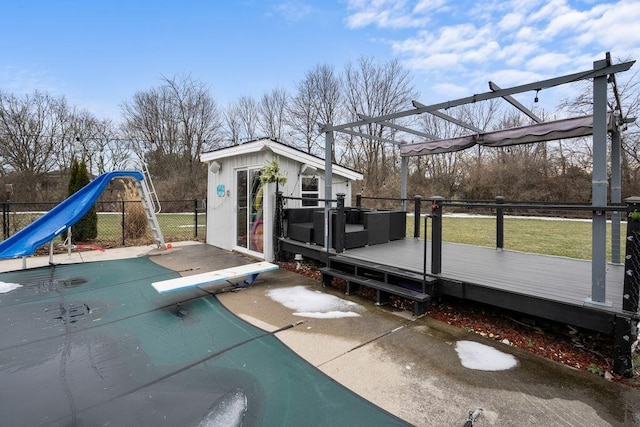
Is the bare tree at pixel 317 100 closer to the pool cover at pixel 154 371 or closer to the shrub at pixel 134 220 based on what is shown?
the shrub at pixel 134 220

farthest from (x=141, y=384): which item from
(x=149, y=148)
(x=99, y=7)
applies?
(x=149, y=148)

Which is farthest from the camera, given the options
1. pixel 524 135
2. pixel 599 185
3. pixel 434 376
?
pixel 524 135

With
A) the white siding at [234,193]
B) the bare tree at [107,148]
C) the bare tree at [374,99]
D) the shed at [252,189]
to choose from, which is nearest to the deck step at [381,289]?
the shed at [252,189]

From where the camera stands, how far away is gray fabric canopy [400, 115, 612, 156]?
432 cm

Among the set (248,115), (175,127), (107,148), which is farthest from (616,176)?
(107,148)

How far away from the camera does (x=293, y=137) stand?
2550 cm

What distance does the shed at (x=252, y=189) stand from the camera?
7.11 m

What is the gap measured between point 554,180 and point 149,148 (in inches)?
1151

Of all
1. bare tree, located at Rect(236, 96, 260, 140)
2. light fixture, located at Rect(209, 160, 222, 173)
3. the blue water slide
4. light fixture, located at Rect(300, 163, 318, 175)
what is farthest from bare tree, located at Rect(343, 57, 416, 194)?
the blue water slide

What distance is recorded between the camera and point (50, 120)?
74.8ft

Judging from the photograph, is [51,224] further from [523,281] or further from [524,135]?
[524,135]

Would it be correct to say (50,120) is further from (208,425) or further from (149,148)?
(208,425)

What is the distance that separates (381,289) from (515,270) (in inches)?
73.3

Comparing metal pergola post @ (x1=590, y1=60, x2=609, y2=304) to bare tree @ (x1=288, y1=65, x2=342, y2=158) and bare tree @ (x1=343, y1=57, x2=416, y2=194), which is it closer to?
bare tree @ (x1=343, y1=57, x2=416, y2=194)
